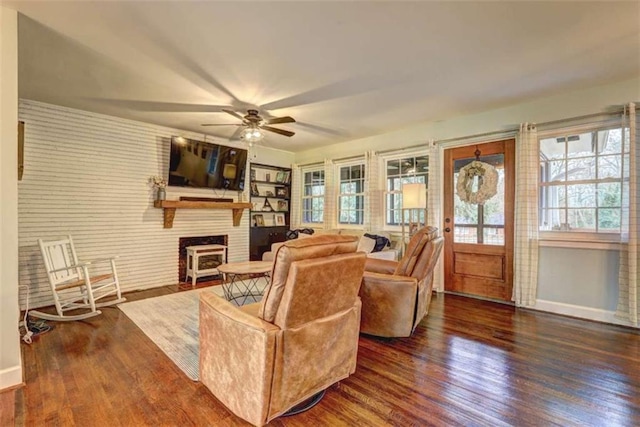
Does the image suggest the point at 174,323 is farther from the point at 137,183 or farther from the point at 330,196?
the point at 330,196

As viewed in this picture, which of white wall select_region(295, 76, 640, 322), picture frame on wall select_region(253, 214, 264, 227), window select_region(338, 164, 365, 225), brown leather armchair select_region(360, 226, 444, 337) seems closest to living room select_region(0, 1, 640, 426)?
white wall select_region(295, 76, 640, 322)

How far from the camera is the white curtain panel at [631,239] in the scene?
3.00m

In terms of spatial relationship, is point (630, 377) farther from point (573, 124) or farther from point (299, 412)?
point (573, 124)

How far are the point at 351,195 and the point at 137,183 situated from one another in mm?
3553

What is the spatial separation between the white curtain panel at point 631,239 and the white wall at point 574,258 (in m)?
0.12

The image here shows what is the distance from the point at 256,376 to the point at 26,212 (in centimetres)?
390

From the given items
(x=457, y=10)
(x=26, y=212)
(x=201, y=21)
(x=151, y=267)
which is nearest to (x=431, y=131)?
(x=457, y=10)

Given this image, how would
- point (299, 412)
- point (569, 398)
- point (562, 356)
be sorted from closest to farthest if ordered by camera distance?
1. point (299, 412)
2. point (569, 398)
3. point (562, 356)

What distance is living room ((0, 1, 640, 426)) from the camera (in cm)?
331

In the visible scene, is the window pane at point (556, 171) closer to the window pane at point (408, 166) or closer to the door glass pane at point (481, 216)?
the door glass pane at point (481, 216)

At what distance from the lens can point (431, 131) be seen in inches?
181

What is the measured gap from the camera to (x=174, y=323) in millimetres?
3135

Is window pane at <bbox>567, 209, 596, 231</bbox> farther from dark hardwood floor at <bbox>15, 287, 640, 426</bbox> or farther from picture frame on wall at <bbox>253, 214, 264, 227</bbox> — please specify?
picture frame on wall at <bbox>253, 214, 264, 227</bbox>

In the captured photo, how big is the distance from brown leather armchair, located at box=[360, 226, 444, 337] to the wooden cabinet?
139 inches
